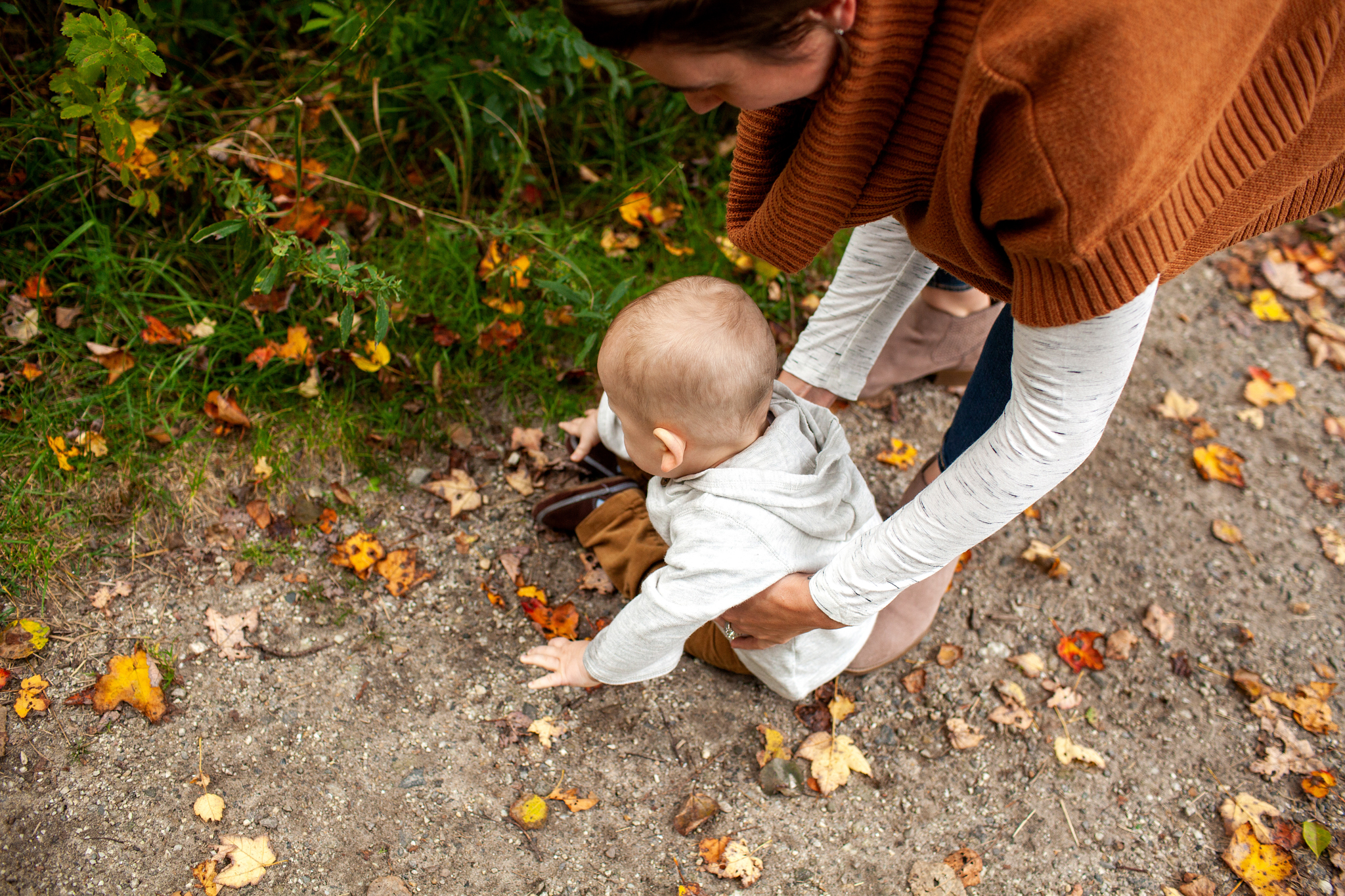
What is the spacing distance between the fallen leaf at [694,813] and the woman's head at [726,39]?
162 cm

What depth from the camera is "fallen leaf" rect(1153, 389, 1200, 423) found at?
3.00 m

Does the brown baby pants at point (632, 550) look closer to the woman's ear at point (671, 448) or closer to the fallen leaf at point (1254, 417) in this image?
the woman's ear at point (671, 448)

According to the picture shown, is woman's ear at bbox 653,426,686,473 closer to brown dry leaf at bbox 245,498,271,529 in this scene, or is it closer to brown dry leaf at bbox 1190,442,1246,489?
brown dry leaf at bbox 245,498,271,529

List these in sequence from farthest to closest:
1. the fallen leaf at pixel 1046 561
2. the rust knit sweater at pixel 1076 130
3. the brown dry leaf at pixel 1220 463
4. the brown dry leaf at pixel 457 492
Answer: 1. the brown dry leaf at pixel 1220 463
2. the fallen leaf at pixel 1046 561
3. the brown dry leaf at pixel 457 492
4. the rust knit sweater at pixel 1076 130

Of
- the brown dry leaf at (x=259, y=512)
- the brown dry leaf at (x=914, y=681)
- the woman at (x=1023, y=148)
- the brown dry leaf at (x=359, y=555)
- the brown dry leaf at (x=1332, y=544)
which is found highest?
the woman at (x=1023, y=148)

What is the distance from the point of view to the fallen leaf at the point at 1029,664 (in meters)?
2.32

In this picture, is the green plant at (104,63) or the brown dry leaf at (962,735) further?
the brown dry leaf at (962,735)

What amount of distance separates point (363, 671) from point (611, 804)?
73 centimetres

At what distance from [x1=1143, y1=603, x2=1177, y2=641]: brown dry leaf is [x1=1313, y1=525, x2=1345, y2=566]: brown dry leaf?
698 mm

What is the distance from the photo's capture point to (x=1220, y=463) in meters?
2.86

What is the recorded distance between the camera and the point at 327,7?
2191 millimetres

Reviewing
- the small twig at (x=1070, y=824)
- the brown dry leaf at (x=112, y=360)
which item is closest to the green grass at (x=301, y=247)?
the brown dry leaf at (x=112, y=360)

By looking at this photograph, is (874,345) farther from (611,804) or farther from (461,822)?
(461,822)

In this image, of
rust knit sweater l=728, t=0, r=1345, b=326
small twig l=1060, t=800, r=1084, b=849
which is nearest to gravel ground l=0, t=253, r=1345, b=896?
small twig l=1060, t=800, r=1084, b=849
